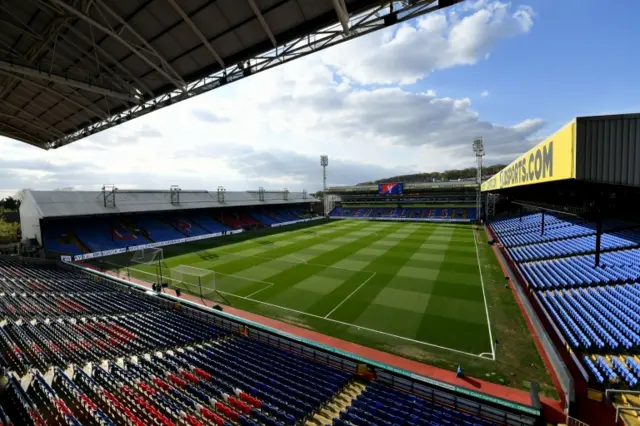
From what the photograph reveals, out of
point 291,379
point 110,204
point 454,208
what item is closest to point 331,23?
point 291,379

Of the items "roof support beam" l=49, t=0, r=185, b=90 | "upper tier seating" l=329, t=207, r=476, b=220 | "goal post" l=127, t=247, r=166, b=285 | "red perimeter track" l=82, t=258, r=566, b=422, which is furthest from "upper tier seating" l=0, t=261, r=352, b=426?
"upper tier seating" l=329, t=207, r=476, b=220

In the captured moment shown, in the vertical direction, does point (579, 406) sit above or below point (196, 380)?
below

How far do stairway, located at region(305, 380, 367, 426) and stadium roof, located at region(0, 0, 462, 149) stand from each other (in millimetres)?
12802

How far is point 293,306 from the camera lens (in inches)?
703

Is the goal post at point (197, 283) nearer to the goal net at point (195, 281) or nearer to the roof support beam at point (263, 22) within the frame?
the goal net at point (195, 281)

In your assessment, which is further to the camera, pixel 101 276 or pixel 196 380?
pixel 101 276

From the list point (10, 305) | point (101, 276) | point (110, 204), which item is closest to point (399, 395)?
point (10, 305)

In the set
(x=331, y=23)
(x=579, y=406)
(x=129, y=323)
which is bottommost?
(x=579, y=406)

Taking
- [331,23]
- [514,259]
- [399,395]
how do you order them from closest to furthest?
[399,395] < [331,23] < [514,259]

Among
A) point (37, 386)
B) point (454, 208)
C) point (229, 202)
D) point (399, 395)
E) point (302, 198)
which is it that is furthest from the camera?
point (302, 198)

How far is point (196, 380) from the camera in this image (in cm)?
916

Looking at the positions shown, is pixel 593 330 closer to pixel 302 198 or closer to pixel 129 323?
pixel 129 323

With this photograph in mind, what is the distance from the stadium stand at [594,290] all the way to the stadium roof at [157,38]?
13.1 metres

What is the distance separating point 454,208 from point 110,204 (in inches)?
2503
